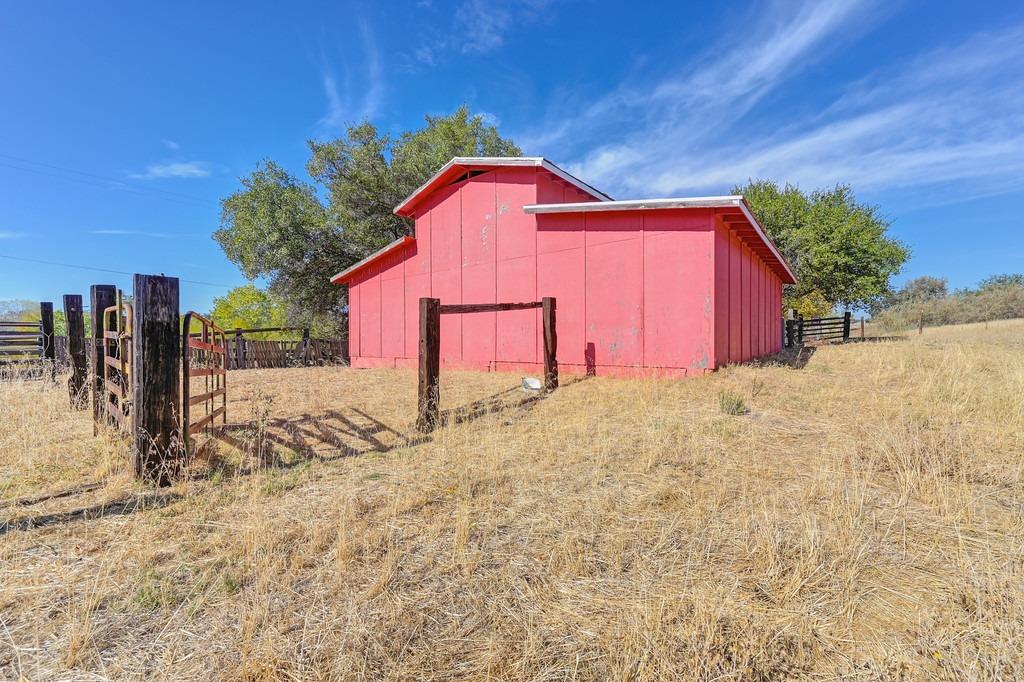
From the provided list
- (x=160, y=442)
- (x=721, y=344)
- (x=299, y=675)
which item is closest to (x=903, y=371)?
(x=721, y=344)

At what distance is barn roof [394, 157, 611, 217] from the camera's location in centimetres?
1168

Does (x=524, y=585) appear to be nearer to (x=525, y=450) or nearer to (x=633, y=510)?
(x=633, y=510)

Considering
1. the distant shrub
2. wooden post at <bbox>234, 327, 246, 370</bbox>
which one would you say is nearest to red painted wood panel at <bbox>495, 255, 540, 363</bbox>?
wooden post at <bbox>234, 327, 246, 370</bbox>

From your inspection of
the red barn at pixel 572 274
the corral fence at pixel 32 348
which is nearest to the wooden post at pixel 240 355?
the corral fence at pixel 32 348

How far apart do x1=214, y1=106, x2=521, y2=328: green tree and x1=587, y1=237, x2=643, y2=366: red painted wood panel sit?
1534 centimetres

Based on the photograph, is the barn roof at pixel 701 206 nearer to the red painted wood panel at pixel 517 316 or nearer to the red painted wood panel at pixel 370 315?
the red painted wood panel at pixel 517 316

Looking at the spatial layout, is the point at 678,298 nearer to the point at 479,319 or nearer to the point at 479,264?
the point at 479,319

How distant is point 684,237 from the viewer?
31.2 feet

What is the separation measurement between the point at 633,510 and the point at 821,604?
143cm

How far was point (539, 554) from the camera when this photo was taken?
3.13 metres

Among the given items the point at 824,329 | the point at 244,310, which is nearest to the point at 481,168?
the point at 824,329

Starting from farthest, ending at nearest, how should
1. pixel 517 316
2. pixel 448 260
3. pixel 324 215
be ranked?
1. pixel 324 215
2. pixel 448 260
3. pixel 517 316

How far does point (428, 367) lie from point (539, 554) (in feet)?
13.8

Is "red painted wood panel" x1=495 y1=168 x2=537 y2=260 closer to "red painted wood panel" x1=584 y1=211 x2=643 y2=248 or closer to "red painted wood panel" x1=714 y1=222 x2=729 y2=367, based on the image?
"red painted wood panel" x1=584 y1=211 x2=643 y2=248
